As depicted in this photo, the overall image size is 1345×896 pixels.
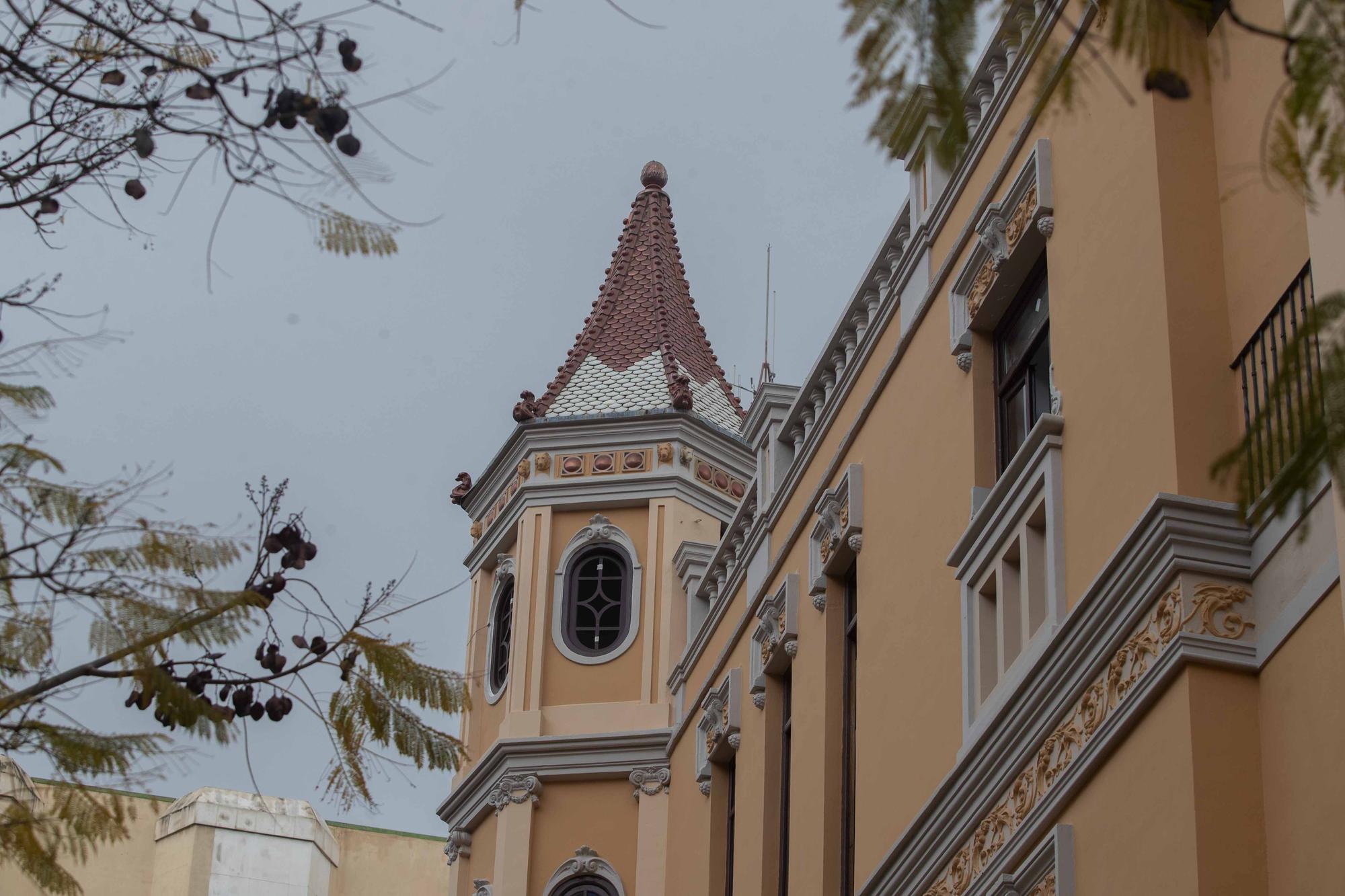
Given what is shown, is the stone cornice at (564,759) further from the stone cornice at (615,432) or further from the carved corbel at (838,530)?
the carved corbel at (838,530)

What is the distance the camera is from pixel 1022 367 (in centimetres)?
1368

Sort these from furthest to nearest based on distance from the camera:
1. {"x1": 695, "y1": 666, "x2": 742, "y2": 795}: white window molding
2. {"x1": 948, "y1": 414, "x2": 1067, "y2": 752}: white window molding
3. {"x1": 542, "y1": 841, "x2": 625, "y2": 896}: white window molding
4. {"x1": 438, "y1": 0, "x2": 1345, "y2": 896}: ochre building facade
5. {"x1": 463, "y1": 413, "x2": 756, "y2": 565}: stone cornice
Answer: {"x1": 463, "y1": 413, "x2": 756, "y2": 565}: stone cornice < {"x1": 542, "y1": 841, "x2": 625, "y2": 896}: white window molding < {"x1": 695, "y1": 666, "x2": 742, "y2": 795}: white window molding < {"x1": 948, "y1": 414, "x2": 1067, "y2": 752}: white window molding < {"x1": 438, "y1": 0, "x2": 1345, "y2": 896}: ochre building facade

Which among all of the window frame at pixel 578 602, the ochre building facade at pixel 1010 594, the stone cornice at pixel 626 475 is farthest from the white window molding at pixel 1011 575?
the stone cornice at pixel 626 475

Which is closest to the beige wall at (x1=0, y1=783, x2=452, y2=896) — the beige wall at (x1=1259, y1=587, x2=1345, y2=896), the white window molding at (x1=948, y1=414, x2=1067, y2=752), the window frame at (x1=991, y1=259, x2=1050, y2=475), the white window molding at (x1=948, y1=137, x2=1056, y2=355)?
the white window molding at (x1=948, y1=137, x2=1056, y2=355)

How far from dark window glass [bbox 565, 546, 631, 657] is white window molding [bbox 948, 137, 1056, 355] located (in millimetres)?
9875

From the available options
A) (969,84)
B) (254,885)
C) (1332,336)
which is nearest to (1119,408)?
(969,84)

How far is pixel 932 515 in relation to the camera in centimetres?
1448

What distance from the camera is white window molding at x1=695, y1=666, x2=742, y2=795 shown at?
63.4 ft

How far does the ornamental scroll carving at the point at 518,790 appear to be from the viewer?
22750 millimetres

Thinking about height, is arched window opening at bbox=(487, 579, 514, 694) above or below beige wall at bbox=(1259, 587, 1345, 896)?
above

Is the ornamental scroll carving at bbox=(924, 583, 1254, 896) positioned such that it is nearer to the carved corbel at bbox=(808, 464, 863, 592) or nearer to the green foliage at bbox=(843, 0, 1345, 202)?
the carved corbel at bbox=(808, 464, 863, 592)

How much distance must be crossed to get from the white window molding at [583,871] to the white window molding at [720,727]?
2.10 meters

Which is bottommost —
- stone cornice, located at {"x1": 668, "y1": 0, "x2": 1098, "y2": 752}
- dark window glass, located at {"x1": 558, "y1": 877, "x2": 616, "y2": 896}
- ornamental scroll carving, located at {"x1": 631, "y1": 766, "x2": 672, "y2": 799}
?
dark window glass, located at {"x1": 558, "y1": 877, "x2": 616, "y2": 896}

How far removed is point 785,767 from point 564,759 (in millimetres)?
5347
